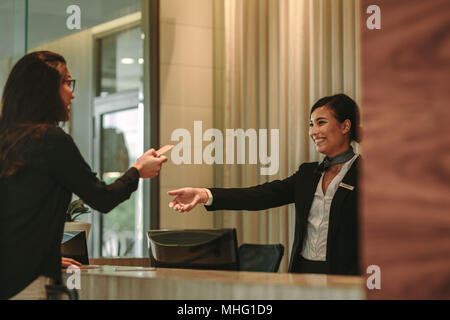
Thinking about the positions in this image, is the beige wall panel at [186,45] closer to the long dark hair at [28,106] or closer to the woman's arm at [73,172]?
the long dark hair at [28,106]

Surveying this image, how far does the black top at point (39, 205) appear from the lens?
1.88 metres

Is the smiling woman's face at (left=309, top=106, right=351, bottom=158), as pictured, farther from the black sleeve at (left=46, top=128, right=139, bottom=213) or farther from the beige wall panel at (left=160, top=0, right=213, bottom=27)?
the beige wall panel at (left=160, top=0, right=213, bottom=27)

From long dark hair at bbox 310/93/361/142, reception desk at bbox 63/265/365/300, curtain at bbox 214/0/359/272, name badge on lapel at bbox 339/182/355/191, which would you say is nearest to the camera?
reception desk at bbox 63/265/365/300

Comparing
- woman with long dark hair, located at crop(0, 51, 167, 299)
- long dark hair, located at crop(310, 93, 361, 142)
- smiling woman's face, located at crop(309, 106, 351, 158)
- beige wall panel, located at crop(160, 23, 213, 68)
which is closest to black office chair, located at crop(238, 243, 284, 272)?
smiling woman's face, located at crop(309, 106, 351, 158)

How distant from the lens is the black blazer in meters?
3.02

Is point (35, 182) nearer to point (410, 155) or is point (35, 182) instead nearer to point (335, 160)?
point (410, 155)

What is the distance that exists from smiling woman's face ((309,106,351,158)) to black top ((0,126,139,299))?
5.26 feet

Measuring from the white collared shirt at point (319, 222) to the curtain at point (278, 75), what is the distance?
93 centimetres

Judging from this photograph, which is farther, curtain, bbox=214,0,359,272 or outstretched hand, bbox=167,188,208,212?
curtain, bbox=214,0,359,272

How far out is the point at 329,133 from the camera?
337 centimetres

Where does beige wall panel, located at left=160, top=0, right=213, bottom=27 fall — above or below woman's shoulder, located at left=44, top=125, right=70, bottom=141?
above

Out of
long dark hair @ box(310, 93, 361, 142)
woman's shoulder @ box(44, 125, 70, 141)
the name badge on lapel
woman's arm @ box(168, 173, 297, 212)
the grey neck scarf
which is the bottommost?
woman's arm @ box(168, 173, 297, 212)

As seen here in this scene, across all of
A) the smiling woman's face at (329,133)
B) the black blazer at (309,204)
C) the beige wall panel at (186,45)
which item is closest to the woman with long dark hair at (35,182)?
the black blazer at (309,204)

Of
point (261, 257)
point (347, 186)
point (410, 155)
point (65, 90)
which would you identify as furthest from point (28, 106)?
point (347, 186)
